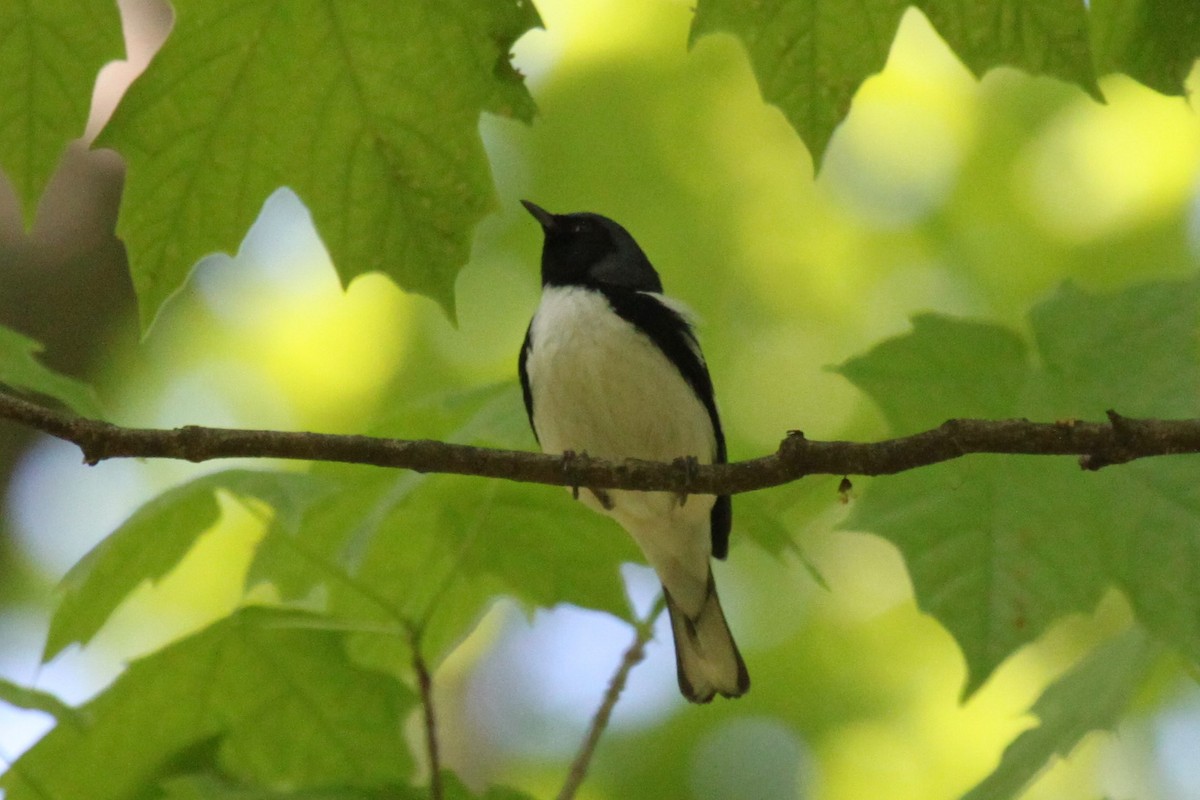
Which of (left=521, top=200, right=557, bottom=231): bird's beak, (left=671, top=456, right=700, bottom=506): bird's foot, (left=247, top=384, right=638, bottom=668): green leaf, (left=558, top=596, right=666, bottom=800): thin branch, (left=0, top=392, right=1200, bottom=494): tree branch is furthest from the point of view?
(left=521, top=200, right=557, bottom=231): bird's beak

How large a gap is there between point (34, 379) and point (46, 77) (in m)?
0.60

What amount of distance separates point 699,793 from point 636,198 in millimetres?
2906

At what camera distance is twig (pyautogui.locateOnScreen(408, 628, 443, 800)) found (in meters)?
2.26

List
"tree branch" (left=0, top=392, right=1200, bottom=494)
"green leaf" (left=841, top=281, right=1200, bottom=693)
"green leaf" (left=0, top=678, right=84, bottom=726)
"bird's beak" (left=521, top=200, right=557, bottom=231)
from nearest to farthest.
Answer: "tree branch" (left=0, top=392, right=1200, bottom=494)
"green leaf" (left=0, top=678, right=84, bottom=726)
"green leaf" (left=841, top=281, right=1200, bottom=693)
"bird's beak" (left=521, top=200, right=557, bottom=231)

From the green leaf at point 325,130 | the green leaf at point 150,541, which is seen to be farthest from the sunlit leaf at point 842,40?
the green leaf at point 150,541

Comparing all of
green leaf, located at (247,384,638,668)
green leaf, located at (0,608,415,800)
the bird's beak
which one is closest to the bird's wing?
the bird's beak

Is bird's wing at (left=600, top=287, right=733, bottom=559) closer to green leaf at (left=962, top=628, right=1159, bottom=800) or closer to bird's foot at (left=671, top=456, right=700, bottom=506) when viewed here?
green leaf at (left=962, top=628, right=1159, bottom=800)

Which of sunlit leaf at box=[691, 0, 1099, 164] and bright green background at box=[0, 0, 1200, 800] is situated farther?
bright green background at box=[0, 0, 1200, 800]

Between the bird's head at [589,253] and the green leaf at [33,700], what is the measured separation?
2.13m

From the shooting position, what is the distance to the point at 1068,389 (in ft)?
8.45

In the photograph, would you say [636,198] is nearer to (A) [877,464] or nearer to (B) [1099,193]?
(B) [1099,193]

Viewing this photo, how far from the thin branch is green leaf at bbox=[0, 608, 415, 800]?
398 millimetres

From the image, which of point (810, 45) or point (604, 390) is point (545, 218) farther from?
point (810, 45)

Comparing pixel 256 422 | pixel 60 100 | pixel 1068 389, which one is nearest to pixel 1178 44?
pixel 1068 389
